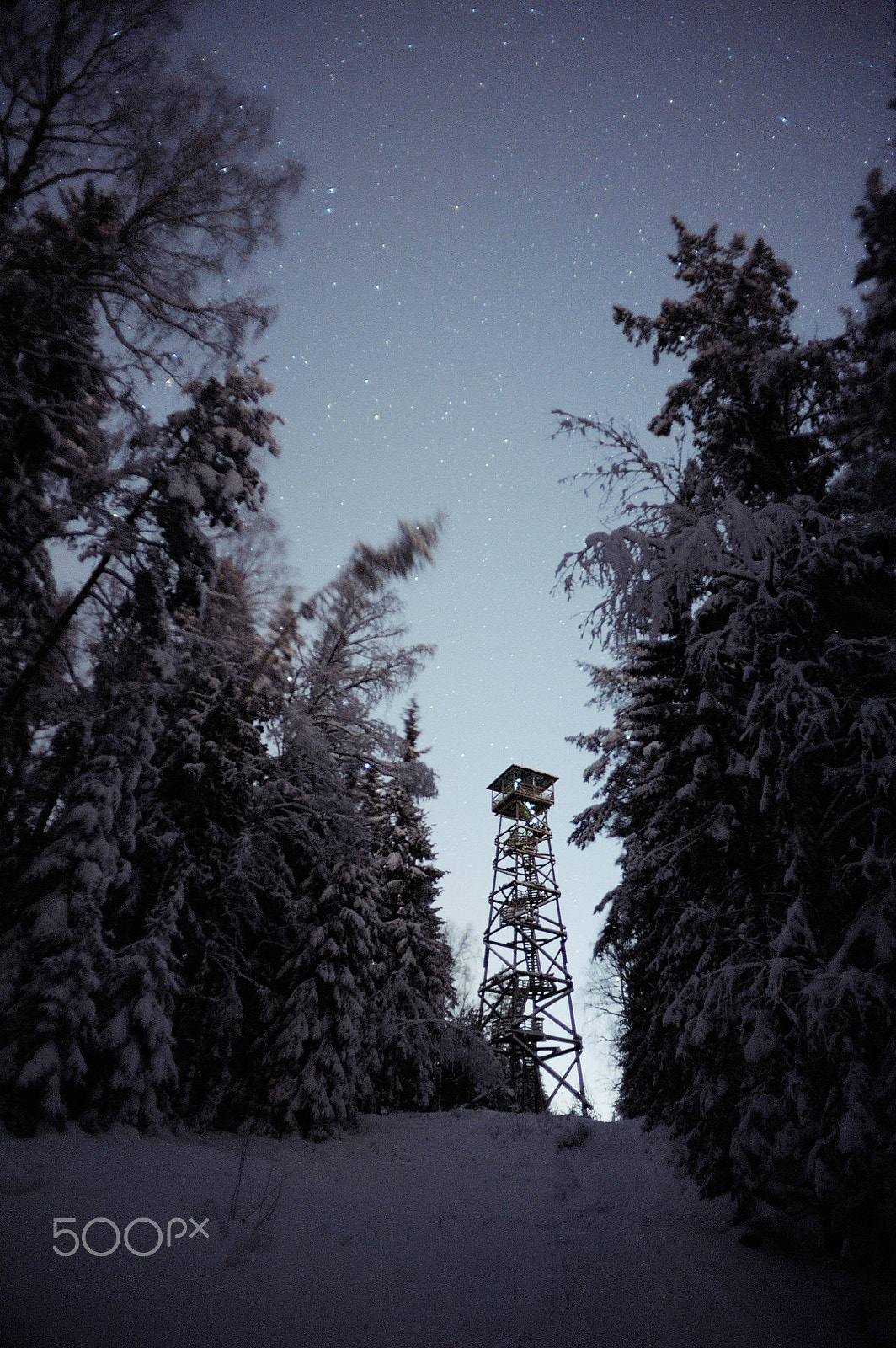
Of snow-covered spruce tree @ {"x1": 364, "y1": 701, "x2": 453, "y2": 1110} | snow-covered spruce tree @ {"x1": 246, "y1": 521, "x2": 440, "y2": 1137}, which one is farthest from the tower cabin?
snow-covered spruce tree @ {"x1": 246, "y1": 521, "x2": 440, "y2": 1137}

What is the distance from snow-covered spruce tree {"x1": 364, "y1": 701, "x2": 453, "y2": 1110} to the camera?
16.3 m

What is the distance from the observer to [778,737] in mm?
6281

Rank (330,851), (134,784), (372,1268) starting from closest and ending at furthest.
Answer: (372,1268) < (134,784) < (330,851)

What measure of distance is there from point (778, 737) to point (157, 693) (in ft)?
26.1

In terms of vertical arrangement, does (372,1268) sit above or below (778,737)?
below

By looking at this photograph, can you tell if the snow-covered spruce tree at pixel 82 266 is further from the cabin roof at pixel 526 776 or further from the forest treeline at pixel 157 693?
the cabin roof at pixel 526 776

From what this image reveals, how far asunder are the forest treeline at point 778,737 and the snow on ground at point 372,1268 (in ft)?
2.63

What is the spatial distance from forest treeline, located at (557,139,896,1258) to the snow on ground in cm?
80

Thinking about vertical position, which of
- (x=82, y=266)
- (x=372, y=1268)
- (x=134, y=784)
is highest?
(x=82, y=266)

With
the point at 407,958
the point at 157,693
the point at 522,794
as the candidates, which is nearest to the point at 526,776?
the point at 522,794

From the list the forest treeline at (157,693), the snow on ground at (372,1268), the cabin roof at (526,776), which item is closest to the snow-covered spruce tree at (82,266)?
the forest treeline at (157,693)

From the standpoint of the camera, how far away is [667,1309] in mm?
4660

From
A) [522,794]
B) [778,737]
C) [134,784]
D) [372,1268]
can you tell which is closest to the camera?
[372,1268]

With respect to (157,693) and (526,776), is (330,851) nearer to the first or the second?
(157,693)
